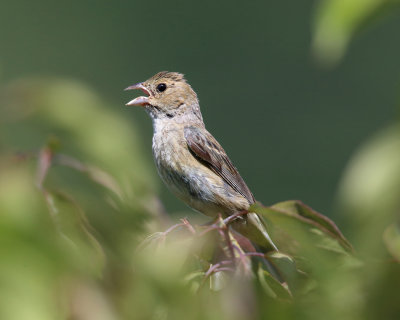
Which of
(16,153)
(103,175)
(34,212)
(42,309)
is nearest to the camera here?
(42,309)

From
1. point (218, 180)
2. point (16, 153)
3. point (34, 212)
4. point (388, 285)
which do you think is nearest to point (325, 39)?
point (388, 285)

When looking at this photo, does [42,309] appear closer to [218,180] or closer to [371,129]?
[218,180]

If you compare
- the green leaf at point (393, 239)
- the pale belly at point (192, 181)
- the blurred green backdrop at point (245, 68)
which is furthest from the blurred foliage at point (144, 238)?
the blurred green backdrop at point (245, 68)

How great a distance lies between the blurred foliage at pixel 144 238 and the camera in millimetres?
863

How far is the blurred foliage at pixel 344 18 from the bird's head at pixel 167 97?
2819 mm

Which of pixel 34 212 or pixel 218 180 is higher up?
pixel 34 212

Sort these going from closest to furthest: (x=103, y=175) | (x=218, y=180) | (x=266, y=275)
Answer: (x=266, y=275)
(x=103, y=175)
(x=218, y=180)

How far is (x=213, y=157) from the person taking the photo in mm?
3775

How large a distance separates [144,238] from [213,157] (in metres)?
2.09

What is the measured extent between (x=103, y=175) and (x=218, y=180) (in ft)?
6.09

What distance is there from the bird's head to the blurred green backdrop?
3919mm

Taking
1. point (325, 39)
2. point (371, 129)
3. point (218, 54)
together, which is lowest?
point (371, 129)

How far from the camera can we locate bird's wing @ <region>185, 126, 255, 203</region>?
3752 mm

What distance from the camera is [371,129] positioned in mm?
9750
